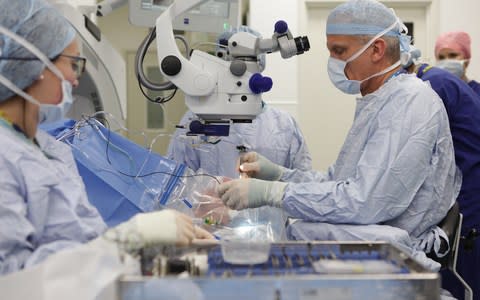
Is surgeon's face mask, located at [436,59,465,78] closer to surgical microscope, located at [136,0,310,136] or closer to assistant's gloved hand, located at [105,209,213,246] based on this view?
surgical microscope, located at [136,0,310,136]

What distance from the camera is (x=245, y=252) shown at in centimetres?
101

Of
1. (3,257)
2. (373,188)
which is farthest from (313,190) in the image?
(3,257)

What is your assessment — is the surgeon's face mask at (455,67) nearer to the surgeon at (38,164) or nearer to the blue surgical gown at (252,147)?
the blue surgical gown at (252,147)

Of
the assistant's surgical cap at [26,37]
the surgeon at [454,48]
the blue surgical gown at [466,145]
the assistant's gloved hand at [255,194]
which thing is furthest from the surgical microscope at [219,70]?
the surgeon at [454,48]

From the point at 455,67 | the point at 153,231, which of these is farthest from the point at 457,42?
the point at 153,231

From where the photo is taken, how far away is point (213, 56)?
5.16 ft

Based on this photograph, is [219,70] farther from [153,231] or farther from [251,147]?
[251,147]

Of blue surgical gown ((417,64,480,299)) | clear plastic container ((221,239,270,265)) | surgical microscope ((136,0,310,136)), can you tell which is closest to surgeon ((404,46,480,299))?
blue surgical gown ((417,64,480,299))

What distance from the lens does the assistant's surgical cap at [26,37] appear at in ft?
3.35

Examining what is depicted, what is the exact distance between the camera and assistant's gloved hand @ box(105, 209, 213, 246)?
958 mm

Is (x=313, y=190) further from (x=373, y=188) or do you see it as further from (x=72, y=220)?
(x=72, y=220)

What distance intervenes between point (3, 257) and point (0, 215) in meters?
0.08

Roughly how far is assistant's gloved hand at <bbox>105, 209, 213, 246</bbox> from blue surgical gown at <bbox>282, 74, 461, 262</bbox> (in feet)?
1.92

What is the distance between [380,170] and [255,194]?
15.0 inches
